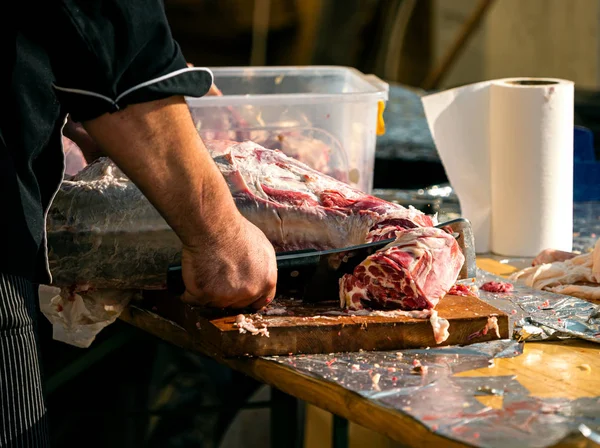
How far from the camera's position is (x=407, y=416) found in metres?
1.55

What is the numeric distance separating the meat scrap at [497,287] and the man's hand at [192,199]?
65 centimetres

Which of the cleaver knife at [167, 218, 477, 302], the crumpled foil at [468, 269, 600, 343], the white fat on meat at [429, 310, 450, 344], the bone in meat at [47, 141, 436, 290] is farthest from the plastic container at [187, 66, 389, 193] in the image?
the white fat on meat at [429, 310, 450, 344]

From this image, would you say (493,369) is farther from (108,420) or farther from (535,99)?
(108,420)

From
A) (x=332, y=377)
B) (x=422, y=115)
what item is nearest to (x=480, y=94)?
(x=422, y=115)

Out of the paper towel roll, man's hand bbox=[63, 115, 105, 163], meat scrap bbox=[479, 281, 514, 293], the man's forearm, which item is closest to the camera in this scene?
the man's forearm

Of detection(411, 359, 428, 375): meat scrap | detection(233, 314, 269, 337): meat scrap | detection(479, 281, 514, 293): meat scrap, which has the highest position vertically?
detection(233, 314, 269, 337): meat scrap

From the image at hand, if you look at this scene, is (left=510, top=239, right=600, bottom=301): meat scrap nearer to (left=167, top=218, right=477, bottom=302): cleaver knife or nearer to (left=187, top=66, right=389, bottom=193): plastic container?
(left=167, top=218, right=477, bottom=302): cleaver knife

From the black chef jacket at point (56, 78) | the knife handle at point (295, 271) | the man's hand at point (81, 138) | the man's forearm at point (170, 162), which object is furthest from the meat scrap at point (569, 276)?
the man's hand at point (81, 138)

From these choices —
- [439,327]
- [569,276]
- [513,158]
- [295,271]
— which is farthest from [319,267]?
[513,158]

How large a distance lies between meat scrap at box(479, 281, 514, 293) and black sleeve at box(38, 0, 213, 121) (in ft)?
3.35

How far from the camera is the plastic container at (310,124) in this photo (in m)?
2.86

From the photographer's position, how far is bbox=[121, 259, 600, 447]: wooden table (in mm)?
1571

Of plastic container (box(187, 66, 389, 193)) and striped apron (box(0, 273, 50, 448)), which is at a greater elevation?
plastic container (box(187, 66, 389, 193))

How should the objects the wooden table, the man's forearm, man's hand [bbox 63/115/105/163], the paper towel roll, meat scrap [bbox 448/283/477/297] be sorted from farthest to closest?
the paper towel roll < man's hand [bbox 63/115/105/163] < meat scrap [bbox 448/283/477/297] < the man's forearm < the wooden table
